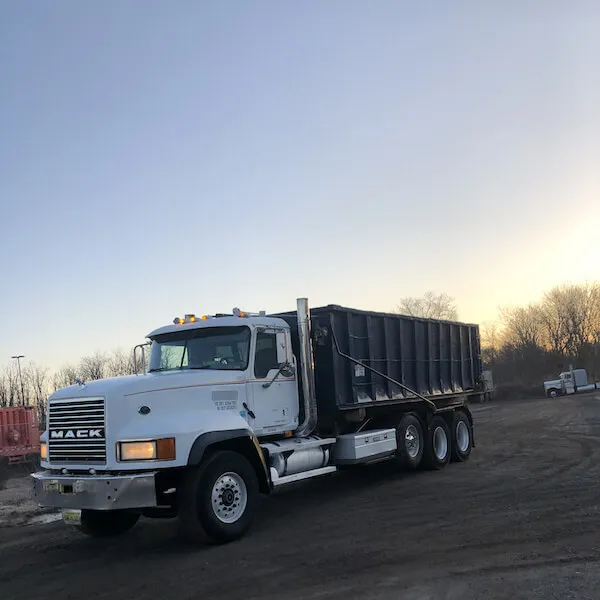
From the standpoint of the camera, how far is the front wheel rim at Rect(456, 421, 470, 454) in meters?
14.6

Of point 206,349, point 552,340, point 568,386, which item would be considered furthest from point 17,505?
point 552,340

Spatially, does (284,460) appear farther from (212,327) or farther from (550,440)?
(550,440)

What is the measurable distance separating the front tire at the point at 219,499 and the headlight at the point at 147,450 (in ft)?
1.59

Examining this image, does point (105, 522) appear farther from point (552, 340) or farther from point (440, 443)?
point (552, 340)

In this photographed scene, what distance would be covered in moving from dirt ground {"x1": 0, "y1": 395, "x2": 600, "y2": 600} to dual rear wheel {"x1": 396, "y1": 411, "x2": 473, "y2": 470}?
1178 millimetres

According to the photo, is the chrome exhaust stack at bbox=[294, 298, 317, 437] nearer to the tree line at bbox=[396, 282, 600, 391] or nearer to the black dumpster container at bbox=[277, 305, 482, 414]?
the black dumpster container at bbox=[277, 305, 482, 414]

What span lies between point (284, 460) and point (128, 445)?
8.79ft

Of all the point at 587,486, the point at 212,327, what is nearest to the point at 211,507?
the point at 212,327

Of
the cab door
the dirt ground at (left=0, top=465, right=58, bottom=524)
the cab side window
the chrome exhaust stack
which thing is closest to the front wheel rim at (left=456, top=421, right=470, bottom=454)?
the chrome exhaust stack

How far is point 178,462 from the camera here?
7289 mm

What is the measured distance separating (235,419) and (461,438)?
323 inches

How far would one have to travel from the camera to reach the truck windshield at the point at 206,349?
360 inches

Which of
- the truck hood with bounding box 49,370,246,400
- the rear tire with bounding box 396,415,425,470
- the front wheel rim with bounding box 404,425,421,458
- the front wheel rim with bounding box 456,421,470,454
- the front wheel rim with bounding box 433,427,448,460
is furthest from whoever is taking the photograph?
the front wheel rim with bounding box 456,421,470,454

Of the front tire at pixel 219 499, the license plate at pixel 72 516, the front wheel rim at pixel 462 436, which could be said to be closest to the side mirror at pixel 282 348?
the front tire at pixel 219 499
